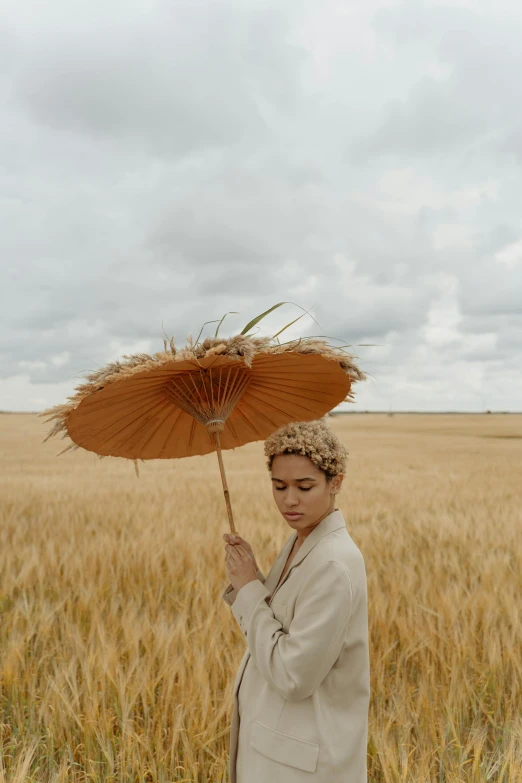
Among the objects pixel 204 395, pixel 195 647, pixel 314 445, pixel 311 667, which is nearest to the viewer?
pixel 311 667

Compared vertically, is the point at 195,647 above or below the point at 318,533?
below

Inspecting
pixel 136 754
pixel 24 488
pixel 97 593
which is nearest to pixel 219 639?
pixel 136 754

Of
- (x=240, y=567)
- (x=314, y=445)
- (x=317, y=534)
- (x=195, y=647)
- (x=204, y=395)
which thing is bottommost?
(x=195, y=647)

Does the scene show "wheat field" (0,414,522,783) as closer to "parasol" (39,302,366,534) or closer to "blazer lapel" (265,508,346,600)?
"blazer lapel" (265,508,346,600)

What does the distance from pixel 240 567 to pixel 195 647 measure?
1.65 metres

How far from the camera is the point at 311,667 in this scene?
1.47m

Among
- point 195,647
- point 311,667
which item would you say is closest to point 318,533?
point 311,667

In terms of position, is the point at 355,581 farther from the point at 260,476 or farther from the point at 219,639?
the point at 260,476

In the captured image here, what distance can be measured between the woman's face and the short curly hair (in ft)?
0.07

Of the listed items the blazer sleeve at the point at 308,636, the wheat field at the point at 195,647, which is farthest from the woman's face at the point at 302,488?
the wheat field at the point at 195,647

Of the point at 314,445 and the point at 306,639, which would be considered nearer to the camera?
the point at 306,639

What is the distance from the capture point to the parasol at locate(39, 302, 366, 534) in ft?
5.46

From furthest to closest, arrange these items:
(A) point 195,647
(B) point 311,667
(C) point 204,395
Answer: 1. (A) point 195,647
2. (C) point 204,395
3. (B) point 311,667

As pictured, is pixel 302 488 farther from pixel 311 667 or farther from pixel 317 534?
pixel 311 667
